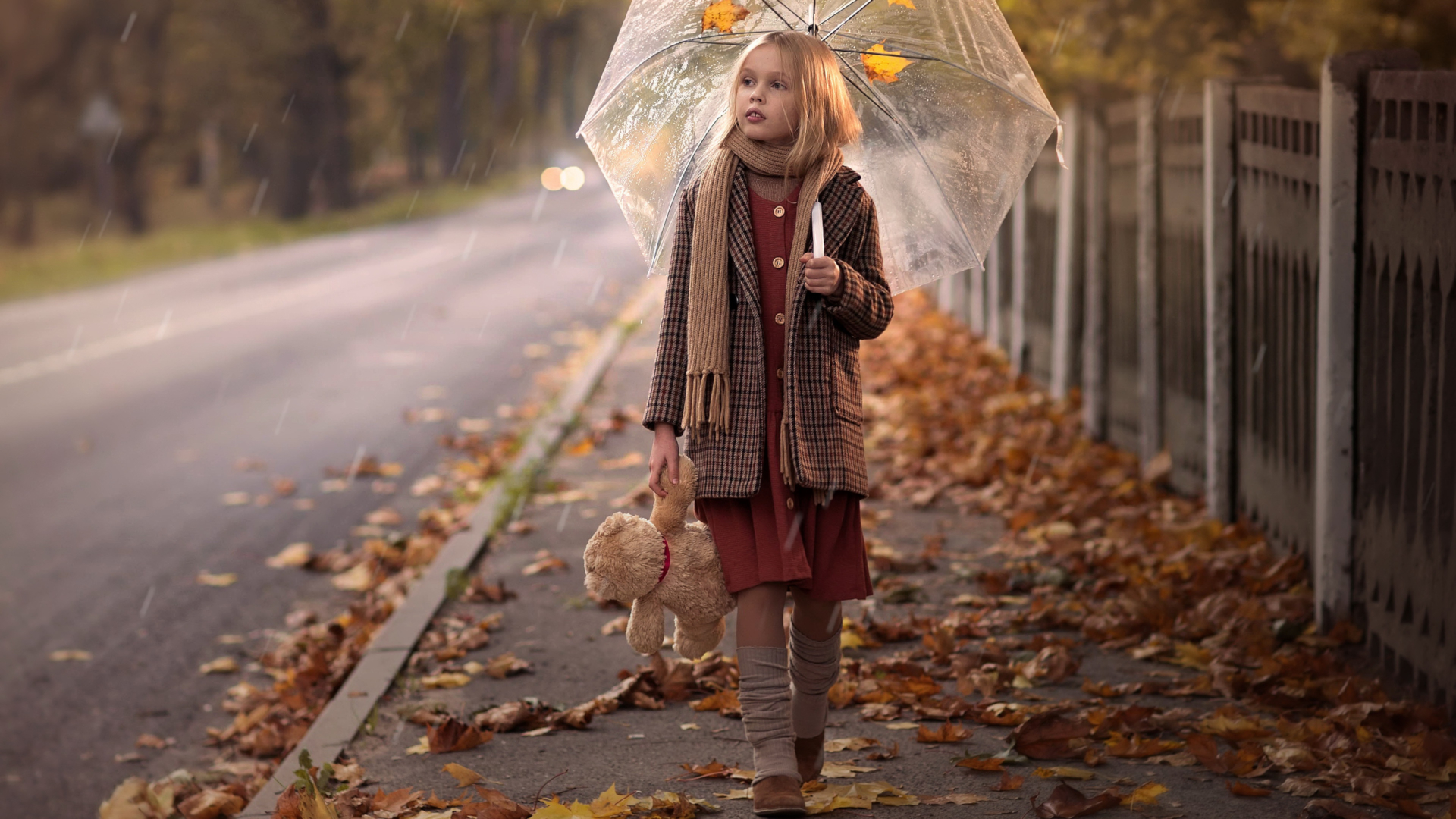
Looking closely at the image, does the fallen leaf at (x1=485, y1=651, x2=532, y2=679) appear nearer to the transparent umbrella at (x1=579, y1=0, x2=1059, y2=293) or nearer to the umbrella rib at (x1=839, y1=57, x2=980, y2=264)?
the transparent umbrella at (x1=579, y1=0, x2=1059, y2=293)

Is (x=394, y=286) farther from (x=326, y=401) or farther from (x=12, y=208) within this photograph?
(x=12, y=208)

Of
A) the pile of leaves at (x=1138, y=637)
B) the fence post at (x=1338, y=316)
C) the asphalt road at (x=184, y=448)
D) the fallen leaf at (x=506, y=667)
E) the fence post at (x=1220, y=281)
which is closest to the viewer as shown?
the pile of leaves at (x=1138, y=637)

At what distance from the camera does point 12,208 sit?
5606 centimetres

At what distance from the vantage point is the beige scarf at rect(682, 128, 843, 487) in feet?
11.8

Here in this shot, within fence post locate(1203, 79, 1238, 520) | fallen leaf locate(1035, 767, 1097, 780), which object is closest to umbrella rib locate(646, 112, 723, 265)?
fallen leaf locate(1035, 767, 1097, 780)

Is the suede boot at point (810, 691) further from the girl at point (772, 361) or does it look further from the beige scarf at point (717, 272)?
the beige scarf at point (717, 272)

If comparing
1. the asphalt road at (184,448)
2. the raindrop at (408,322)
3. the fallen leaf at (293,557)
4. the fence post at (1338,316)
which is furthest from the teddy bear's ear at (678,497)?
the raindrop at (408,322)

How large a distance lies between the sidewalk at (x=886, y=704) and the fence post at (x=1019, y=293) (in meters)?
4.34

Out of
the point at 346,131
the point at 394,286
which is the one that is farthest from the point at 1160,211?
the point at 346,131

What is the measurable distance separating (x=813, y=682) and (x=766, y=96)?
1433mm

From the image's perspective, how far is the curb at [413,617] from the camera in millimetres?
4418

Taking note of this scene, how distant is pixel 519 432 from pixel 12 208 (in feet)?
171

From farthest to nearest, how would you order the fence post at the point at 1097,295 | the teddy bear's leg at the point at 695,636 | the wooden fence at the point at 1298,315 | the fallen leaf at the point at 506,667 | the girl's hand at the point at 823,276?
the fence post at the point at 1097,295 < the fallen leaf at the point at 506,667 < the wooden fence at the point at 1298,315 < the teddy bear's leg at the point at 695,636 < the girl's hand at the point at 823,276

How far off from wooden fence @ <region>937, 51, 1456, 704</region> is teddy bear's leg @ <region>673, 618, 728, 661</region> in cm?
167
